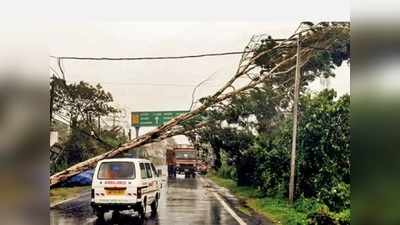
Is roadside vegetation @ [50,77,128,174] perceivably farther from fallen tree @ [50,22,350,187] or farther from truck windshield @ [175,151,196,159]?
truck windshield @ [175,151,196,159]

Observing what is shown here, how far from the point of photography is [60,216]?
161 inches

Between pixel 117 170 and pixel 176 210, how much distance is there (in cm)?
54

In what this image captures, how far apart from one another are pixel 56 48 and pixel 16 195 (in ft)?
3.49

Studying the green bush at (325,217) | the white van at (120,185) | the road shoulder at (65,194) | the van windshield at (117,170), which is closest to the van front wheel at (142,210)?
the white van at (120,185)

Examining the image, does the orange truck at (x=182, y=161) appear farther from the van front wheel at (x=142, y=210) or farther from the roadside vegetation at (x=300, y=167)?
the van front wheel at (x=142, y=210)

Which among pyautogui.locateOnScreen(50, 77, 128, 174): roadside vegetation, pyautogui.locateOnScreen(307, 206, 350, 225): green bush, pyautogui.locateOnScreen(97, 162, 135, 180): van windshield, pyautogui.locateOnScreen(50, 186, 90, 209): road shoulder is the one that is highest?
pyautogui.locateOnScreen(50, 77, 128, 174): roadside vegetation

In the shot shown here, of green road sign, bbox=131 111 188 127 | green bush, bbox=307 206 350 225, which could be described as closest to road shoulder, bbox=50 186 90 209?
green road sign, bbox=131 111 188 127

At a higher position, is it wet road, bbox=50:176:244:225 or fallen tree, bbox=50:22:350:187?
fallen tree, bbox=50:22:350:187

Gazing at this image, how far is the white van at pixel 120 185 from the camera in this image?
4.12m

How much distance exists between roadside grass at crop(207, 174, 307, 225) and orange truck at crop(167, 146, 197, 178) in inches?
6.1

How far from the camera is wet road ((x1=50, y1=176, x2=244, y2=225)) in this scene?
4109 mm

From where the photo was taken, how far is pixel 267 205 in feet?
13.9

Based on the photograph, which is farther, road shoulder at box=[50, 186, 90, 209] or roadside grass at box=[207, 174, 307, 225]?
roadside grass at box=[207, 174, 307, 225]

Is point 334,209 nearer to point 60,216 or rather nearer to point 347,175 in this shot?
point 347,175
